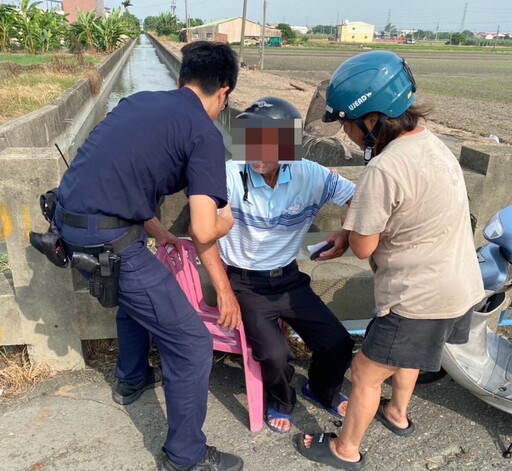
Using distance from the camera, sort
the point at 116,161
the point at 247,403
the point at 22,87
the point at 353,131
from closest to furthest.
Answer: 1. the point at 116,161
2. the point at 353,131
3. the point at 247,403
4. the point at 22,87

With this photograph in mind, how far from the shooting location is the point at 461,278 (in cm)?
214

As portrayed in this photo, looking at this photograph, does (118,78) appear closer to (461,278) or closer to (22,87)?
(22,87)

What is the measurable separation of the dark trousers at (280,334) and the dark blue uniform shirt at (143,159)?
698 mm

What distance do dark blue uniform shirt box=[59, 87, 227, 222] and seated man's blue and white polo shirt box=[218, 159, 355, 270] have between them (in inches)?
17.8

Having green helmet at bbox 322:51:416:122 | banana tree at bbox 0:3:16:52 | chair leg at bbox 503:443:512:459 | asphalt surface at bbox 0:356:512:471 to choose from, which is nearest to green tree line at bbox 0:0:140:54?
banana tree at bbox 0:3:16:52

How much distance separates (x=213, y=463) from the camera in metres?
2.38

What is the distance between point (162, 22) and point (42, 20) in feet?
293

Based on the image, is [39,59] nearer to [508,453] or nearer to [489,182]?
[489,182]

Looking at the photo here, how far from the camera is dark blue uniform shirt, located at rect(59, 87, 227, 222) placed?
6.78 feet

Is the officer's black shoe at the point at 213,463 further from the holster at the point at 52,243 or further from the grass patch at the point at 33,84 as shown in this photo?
the grass patch at the point at 33,84

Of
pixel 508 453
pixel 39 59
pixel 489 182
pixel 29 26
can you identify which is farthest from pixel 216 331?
pixel 29 26

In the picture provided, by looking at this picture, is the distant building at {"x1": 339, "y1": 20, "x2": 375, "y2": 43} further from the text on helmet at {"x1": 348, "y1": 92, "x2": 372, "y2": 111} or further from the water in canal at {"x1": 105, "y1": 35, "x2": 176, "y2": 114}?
the text on helmet at {"x1": 348, "y1": 92, "x2": 372, "y2": 111}

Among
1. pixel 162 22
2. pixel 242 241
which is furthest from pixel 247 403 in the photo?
pixel 162 22

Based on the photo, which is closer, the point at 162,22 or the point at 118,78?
the point at 118,78
